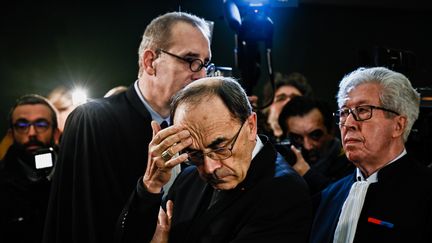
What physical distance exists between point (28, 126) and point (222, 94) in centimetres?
217

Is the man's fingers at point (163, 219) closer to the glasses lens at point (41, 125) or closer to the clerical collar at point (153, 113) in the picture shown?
the clerical collar at point (153, 113)

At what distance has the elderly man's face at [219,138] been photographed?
5.48 feet

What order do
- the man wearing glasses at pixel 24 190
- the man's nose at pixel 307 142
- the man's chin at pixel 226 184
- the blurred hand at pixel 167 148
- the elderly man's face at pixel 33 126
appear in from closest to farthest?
1. the blurred hand at pixel 167 148
2. the man's chin at pixel 226 184
3. the man wearing glasses at pixel 24 190
4. the man's nose at pixel 307 142
5. the elderly man's face at pixel 33 126

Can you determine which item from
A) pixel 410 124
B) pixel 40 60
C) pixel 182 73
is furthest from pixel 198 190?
pixel 40 60

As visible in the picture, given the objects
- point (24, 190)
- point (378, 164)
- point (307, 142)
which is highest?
point (378, 164)

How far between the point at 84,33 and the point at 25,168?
230 centimetres

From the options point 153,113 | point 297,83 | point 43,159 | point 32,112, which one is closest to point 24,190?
point 43,159

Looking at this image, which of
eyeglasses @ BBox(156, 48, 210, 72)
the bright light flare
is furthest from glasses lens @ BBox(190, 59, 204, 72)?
the bright light flare

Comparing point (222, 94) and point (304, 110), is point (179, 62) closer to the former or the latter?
point (222, 94)

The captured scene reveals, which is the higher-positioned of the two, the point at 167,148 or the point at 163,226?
the point at 167,148

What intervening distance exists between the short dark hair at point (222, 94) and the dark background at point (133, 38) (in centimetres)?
362

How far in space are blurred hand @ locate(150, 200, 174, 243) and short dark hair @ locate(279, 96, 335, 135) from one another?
160cm

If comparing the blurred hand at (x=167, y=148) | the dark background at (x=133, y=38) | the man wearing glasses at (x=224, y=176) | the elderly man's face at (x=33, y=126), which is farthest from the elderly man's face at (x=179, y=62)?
the dark background at (x=133, y=38)

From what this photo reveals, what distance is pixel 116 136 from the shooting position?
93.0 inches
